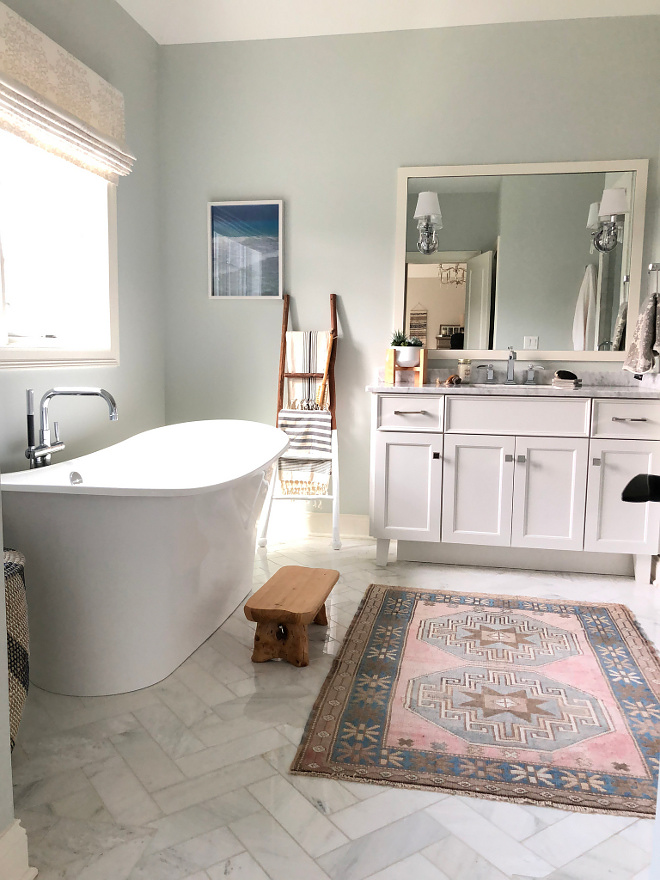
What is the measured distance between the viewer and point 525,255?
370 cm

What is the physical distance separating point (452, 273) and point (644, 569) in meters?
1.75

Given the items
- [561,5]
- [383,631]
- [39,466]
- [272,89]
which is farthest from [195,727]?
[561,5]

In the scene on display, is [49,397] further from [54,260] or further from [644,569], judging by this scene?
[644,569]

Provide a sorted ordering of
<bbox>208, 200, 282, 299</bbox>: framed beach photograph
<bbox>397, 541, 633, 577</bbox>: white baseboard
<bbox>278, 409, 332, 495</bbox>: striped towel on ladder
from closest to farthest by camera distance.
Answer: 1. <bbox>397, 541, 633, 577</bbox>: white baseboard
2. <bbox>278, 409, 332, 495</bbox>: striped towel on ladder
3. <bbox>208, 200, 282, 299</bbox>: framed beach photograph

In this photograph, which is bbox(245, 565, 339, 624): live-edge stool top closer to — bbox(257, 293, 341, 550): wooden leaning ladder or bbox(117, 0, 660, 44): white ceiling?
bbox(257, 293, 341, 550): wooden leaning ladder

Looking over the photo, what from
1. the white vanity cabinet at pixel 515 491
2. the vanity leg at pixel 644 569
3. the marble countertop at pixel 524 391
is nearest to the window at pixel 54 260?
the marble countertop at pixel 524 391

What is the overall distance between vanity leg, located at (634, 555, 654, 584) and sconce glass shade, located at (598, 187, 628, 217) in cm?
172

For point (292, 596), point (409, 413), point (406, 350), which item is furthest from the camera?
point (406, 350)

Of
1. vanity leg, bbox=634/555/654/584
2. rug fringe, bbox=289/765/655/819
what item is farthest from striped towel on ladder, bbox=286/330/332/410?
rug fringe, bbox=289/765/655/819

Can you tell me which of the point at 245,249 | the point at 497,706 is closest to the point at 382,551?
the point at 497,706

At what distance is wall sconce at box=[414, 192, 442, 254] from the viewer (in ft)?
12.3

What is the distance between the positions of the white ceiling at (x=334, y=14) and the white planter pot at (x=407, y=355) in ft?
5.40

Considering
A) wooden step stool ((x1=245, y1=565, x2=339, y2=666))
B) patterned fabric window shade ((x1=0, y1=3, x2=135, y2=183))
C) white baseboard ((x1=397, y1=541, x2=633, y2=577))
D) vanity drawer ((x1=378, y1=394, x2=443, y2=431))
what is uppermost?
patterned fabric window shade ((x1=0, y1=3, x2=135, y2=183))

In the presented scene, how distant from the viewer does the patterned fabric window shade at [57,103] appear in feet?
8.33
